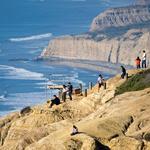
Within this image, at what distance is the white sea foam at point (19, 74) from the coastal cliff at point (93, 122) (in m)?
87.3

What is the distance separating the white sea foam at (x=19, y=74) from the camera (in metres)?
133

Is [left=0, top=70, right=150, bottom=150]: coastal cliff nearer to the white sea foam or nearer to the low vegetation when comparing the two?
the low vegetation

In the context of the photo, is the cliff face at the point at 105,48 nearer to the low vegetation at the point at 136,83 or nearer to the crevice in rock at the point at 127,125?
the low vegetation at the point at 136,83

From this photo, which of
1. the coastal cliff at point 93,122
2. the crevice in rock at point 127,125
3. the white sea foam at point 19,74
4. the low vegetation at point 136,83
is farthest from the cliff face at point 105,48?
the crevice in rock at point 127,125

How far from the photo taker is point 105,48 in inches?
7662

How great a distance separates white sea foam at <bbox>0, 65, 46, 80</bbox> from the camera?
13325 centimetres

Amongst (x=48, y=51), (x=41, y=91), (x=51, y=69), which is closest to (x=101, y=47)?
(x=48, y=51)

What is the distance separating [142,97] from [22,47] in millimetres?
153752

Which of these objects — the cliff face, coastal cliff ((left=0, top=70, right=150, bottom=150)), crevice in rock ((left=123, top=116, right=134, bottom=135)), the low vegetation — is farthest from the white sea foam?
crevice in rock ((left=123, top=116, right=134, bottom=135))

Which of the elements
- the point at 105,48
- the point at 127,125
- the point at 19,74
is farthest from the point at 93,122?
the point at 105,48

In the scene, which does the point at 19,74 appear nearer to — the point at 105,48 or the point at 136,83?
the point at 105,48

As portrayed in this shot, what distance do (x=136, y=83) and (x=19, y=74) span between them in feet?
321

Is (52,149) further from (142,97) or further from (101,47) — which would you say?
(101,47)

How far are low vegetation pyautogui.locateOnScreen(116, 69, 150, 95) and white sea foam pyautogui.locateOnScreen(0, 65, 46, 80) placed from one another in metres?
89.1
